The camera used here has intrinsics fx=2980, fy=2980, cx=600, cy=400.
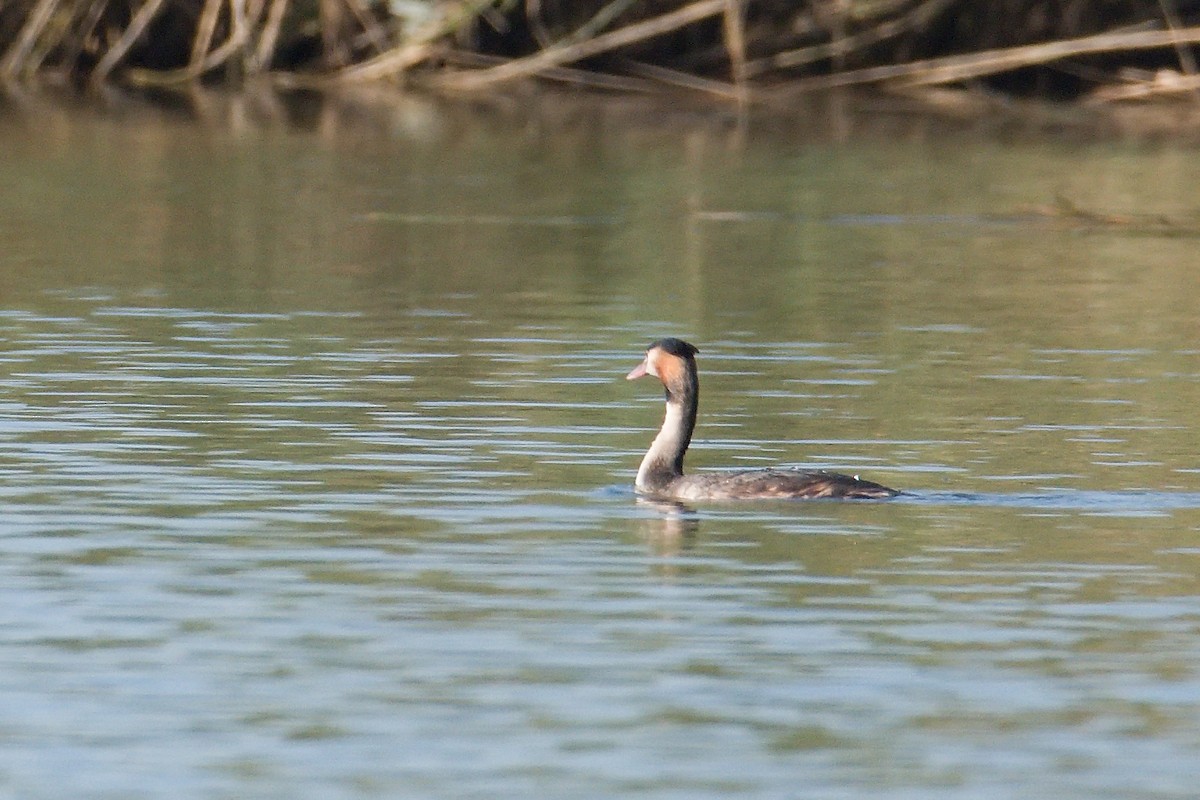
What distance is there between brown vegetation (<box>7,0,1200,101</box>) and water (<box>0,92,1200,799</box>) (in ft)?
42.3

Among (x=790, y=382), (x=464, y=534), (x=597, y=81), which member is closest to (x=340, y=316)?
(x=790, y=382)

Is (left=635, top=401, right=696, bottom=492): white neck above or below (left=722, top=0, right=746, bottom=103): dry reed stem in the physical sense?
below

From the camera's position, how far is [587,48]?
3953cm

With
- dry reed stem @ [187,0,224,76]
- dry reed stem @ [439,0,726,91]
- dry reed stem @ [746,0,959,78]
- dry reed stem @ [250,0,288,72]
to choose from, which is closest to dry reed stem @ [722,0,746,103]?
dry reed stem @ [439,0,726,91]

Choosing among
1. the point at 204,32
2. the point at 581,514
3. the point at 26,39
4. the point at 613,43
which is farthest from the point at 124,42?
the point at 581,514

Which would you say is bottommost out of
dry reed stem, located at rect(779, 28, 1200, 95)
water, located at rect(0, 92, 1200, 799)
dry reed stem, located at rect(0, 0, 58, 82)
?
water, located at rect(0, 92, 1200, 799)

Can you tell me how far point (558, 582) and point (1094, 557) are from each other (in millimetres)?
2124

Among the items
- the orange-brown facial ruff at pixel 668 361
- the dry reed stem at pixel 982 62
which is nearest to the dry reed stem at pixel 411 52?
the dry reed stem at pixel 982 62

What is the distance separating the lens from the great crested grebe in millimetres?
12586

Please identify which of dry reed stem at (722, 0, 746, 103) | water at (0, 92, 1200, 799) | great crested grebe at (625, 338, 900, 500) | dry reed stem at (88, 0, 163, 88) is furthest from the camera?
dry reed stem at (88, 0, 163, 88)

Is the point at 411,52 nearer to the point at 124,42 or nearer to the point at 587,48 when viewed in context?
the point at 587,48

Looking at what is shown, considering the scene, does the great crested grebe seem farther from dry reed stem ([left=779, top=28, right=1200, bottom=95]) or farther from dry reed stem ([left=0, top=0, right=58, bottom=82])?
dry reed stem ([left=0, top=0, right=58, bottom=82])

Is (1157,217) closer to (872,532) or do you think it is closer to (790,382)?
(790,382)

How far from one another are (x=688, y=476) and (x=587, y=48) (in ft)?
88.4
